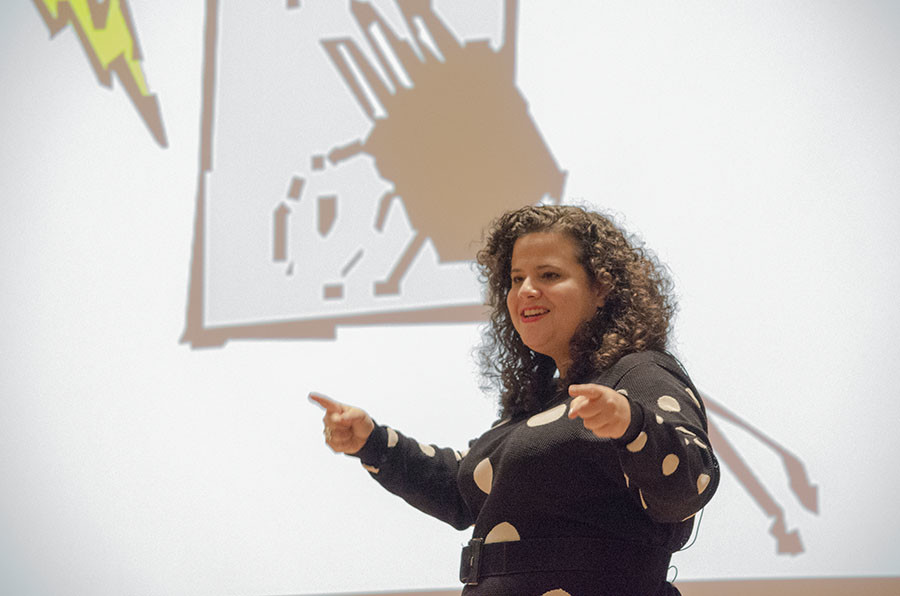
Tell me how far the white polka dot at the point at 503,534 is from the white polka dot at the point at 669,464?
10.9 inches

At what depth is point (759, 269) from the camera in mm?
2256

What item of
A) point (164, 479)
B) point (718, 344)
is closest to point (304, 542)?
point (164, 479)

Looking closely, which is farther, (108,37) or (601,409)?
(108,37)

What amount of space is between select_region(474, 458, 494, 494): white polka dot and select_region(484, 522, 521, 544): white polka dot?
67 millimetres

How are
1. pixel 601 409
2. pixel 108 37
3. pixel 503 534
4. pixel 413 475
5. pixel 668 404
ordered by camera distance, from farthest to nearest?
pixel 108 37, pixel 413 475, pixel 503 534, pixel 668 404, pixel 601 409

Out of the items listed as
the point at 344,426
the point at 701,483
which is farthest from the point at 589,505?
the point at 344,426

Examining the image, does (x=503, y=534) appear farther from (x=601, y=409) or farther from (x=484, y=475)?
(x=601, y=409)

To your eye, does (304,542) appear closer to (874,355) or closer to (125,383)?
(125,383)

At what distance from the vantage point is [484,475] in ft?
4.15

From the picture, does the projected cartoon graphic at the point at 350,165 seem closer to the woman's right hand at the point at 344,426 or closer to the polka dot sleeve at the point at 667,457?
the woman's right hand at the point at 344,426

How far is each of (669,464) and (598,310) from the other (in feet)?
1.30

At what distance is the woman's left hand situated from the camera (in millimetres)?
916

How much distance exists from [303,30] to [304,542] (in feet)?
4.59

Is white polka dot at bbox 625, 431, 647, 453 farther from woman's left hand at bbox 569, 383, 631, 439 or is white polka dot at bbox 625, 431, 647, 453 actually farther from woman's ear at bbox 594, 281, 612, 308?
woman's ear at bbox 594, 281, 612, 308
